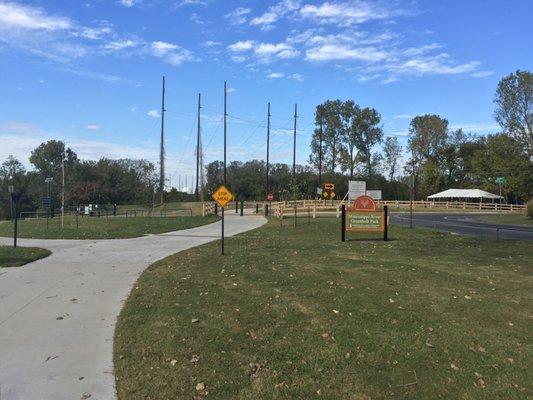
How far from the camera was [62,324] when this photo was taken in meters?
7.10

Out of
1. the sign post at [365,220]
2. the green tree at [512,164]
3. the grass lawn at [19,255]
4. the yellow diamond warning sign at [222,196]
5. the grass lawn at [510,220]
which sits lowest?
the grass lawn at [19,255]

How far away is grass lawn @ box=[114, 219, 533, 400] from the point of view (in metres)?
4.79

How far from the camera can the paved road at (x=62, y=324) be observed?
4914 mm

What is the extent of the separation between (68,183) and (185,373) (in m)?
92.5

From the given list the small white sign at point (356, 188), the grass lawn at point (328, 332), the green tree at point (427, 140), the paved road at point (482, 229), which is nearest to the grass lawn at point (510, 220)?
the paved road at point (482, 229)

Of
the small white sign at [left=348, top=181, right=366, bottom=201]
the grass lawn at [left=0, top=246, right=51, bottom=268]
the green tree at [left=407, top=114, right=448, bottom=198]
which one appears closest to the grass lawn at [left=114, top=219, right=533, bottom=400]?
the grass lawn at [left=0, top=246, right=51, bottom=268]

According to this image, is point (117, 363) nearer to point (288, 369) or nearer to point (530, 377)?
point (288, 369)

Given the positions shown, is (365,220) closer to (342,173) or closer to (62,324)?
(62,324)

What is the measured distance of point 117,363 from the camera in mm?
5445

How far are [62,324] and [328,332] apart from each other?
143 inches

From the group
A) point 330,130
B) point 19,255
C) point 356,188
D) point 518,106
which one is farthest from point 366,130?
point 19,255

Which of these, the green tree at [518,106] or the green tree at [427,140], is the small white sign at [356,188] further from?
the green tree at [427,140]

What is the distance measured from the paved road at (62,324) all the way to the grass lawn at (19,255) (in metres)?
0.42

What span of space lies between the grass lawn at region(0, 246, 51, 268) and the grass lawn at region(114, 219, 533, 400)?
386 centimetres
